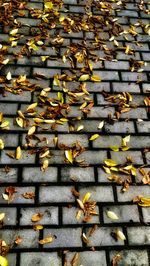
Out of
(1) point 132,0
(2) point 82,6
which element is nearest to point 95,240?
(2) point 82,6

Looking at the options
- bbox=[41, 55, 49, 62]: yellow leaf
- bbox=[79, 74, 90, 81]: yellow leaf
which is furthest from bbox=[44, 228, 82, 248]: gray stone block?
bbox=[41, 55, 49, 62]: yellow leaf

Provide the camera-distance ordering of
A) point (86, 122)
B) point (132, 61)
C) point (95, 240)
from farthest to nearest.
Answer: point (132, 61), point (86, 122), point (95, 240)

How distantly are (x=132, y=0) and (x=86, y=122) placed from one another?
8.43 feet

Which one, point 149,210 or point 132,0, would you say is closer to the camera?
point 149,210

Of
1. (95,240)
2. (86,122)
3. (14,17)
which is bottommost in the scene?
(95,240)

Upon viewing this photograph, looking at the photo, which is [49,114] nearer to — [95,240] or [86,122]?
[86,122]

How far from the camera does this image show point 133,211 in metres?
2.75

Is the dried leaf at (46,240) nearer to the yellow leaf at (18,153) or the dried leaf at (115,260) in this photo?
the dried leaf at (115,260)

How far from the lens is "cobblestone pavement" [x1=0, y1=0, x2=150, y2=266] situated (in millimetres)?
2559

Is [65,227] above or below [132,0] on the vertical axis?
below

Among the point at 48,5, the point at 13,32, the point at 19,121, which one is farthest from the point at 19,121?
the point at 48,5

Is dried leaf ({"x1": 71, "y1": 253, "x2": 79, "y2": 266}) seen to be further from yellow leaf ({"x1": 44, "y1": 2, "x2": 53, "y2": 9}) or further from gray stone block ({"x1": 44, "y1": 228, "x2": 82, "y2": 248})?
yellow leaf ({"x1": 44, "y1": 2, "x2": 53, "y2": 9})

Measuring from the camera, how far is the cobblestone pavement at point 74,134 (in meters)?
2.56

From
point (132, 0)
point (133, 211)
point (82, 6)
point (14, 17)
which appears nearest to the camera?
point (133, 211)
